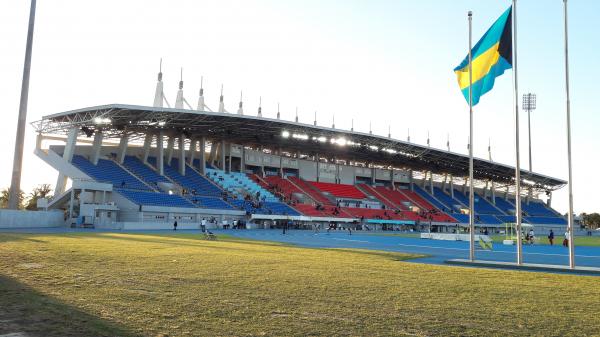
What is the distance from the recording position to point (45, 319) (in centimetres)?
680

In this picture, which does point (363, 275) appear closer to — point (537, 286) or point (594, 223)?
point (537, 286)

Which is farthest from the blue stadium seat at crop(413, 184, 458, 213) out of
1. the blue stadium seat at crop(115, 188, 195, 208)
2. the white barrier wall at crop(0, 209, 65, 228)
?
the white barrier wall at crop(0, 209, 65, 228)

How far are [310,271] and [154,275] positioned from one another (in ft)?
14.0

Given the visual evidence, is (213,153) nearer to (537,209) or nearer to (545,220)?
(545,220)

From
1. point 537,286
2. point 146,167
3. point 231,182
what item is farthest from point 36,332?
point 231,182

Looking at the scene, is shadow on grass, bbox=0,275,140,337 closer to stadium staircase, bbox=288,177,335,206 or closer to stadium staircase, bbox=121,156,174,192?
stadium staircase, bbox=121,156,174,192

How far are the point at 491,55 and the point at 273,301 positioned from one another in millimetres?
13776

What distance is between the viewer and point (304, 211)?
68.5 meters

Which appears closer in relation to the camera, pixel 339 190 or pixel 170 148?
pixel 170 148

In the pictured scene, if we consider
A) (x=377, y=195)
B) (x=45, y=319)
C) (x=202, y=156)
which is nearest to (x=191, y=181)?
(x=202, y=156)

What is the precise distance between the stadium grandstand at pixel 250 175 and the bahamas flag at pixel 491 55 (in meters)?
35.2

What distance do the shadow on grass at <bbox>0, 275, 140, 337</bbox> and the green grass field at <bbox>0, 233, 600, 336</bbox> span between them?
0.01 metres

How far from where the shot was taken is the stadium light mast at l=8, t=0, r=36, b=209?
40.7 metres

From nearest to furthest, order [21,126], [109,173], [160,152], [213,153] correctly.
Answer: [21,126] < [109,173] < [160,152] < [213,153]
